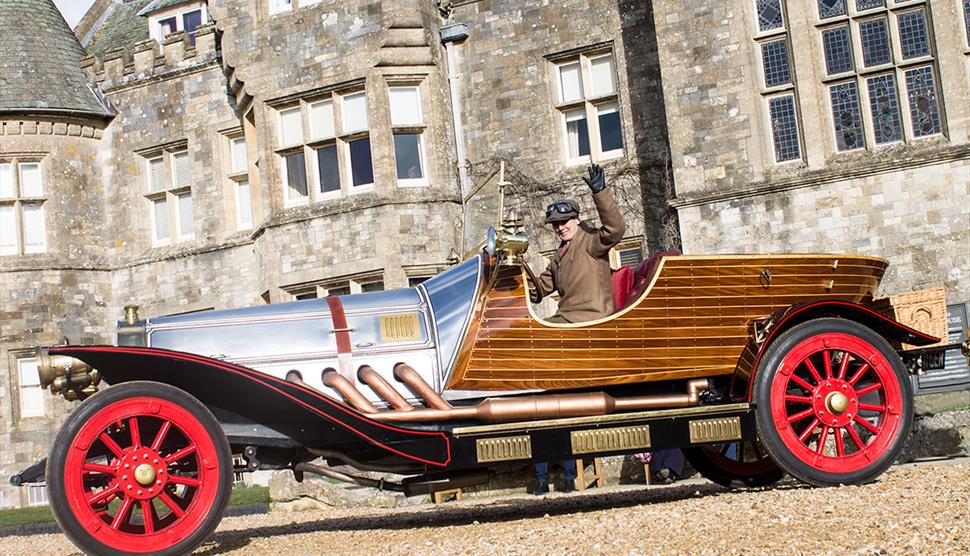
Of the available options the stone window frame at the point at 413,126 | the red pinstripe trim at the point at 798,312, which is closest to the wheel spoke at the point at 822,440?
the red pinstripe trim at the point at 798,312

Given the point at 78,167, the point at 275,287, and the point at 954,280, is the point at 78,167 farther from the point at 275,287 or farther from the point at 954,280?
the point at 954,280

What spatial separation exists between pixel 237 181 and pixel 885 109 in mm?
9970

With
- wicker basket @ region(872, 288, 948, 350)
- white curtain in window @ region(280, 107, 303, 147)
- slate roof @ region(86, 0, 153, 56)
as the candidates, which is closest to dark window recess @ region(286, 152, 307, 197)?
white curtain in window @ region(280, 107, 303, 147)

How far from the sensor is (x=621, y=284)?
7.83m

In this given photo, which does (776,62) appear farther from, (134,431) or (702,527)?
(134,431)

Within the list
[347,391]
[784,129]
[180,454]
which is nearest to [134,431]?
[180,454]

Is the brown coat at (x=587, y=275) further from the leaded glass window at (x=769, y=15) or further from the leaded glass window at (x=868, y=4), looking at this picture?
the leaded glass window at (x=868, y=4)

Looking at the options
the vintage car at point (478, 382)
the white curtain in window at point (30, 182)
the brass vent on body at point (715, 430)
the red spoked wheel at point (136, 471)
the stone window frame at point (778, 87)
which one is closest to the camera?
the red spoked wheel at point (136, 471)

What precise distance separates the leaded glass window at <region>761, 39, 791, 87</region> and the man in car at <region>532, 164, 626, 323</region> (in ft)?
23.8

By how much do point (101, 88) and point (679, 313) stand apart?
48.4 ft

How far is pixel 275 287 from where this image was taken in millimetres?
16219

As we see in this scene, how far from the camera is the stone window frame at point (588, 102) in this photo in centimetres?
1562

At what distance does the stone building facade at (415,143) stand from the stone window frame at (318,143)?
34 millimetres

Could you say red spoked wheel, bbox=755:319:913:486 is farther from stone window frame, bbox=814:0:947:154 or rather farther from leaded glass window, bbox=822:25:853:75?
leaded glass window, bbox=822:25:853:75
